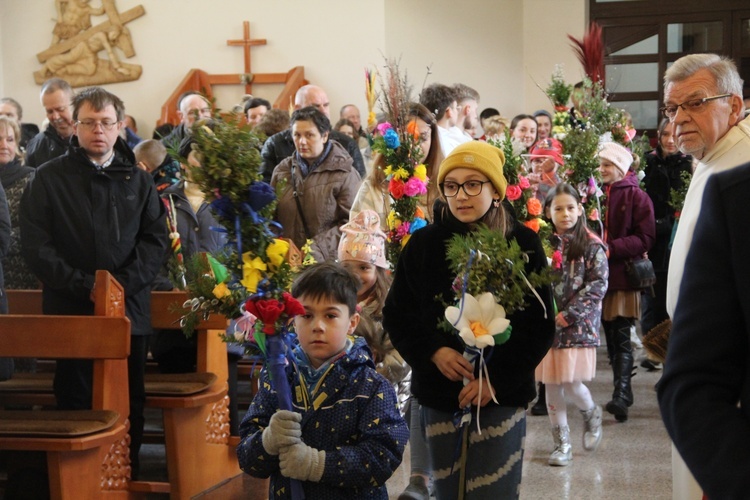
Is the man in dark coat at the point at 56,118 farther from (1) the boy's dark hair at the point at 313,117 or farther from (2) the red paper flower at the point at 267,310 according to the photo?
(2) the red paper flower at the point at 267,310

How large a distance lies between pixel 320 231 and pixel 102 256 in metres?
1.91

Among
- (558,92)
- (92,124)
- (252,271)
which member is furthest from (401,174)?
(558,92)

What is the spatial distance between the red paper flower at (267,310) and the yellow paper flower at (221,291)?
13 centimetres

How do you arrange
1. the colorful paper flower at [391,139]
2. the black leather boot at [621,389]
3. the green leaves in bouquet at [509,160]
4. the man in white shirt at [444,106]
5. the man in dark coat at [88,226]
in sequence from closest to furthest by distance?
1. the man in dark coat at [88,226]
2. the colorful paper flower at [391,139]
3. the green leaves in bouquet at [509,160]
4. the man in white shirt at [444,106]
5. the black leather boot at [621,389]

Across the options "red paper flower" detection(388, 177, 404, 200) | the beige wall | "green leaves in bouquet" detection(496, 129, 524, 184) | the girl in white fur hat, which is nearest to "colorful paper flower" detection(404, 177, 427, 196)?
"red paper flower" detection(388, 177, 404, 200)

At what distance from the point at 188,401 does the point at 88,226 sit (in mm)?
983

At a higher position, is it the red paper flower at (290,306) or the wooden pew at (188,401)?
the red paper flower at (290,306)

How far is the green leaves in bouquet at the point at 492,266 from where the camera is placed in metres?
3.18

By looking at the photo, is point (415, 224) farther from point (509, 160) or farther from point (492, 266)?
point (492, 266)

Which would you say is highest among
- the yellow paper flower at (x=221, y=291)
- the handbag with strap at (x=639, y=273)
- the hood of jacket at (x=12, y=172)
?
the hood of jacket at (x=12, y=172)

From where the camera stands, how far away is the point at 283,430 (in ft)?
9.64

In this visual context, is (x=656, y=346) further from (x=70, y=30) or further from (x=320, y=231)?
(x=70, y=30)

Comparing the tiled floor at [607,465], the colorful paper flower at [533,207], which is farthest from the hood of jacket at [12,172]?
the colorful paper flower at [533,207]

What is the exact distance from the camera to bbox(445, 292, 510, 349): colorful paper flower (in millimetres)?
3176
